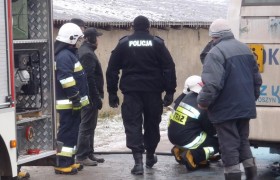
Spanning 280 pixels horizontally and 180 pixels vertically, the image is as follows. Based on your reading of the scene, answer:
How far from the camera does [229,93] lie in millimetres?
7723

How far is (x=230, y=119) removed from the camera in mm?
7699

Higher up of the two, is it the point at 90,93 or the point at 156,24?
the point at 156,24

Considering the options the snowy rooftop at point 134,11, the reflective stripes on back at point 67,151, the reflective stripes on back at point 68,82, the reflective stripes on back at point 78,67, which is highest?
the snowy rooftop at point 134,11

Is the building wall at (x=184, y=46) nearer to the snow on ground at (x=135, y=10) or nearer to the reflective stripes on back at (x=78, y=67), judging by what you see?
the snow on ground at (x=135, y=10)

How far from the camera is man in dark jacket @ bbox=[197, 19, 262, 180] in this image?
765 cm

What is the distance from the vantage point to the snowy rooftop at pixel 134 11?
16703 mm

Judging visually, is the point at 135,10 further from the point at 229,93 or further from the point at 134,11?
the point at 229,93

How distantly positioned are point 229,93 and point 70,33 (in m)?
2.35

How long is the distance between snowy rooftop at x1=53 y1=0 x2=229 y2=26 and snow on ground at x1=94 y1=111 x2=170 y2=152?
2.23 m

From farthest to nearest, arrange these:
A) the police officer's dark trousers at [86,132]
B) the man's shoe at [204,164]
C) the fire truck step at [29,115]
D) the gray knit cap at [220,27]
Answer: the police officer's dark trousers at [86,132], the man's shoe at [204,164], the gray knit cap at [220,27], the fire truck step at [29,115]

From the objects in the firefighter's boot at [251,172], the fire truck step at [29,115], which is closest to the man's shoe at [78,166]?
the fire truck step at [29,115]

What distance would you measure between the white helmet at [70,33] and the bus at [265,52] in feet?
6.44

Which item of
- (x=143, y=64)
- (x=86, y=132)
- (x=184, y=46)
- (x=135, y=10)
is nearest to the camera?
(x=143, y=64)

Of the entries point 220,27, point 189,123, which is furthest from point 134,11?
point 220,27
